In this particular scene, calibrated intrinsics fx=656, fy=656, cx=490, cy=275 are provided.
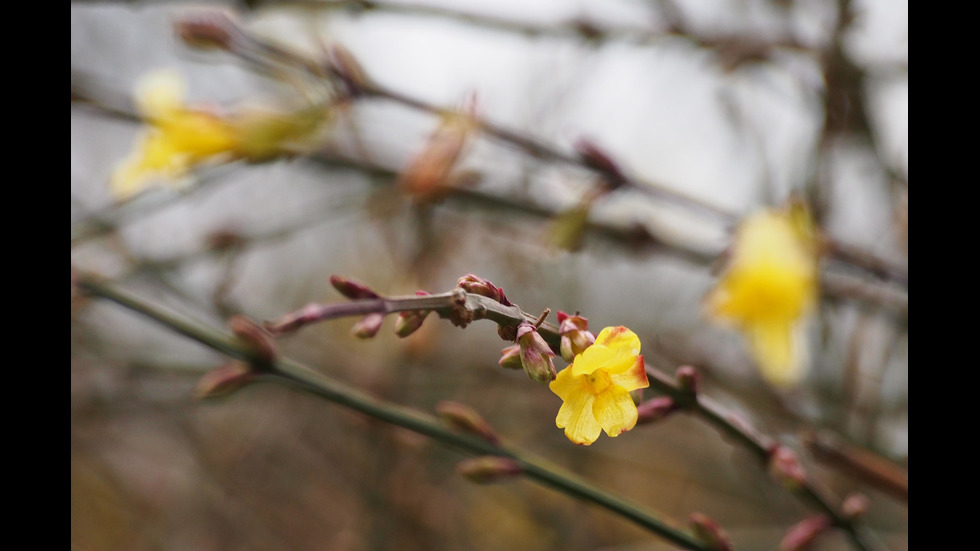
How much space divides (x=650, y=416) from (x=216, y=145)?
40.6 inches

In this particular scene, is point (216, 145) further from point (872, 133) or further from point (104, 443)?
point (104, 443)

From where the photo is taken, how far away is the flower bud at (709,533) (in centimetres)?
80

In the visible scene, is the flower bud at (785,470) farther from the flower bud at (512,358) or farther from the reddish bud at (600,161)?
the reddish bud at (600,161)

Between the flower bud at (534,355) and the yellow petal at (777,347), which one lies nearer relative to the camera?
the flower bud at (534,355)

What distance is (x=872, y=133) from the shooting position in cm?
192

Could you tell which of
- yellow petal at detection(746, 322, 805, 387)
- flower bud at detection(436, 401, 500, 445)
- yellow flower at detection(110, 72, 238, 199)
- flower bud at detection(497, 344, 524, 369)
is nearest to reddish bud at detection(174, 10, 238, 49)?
yellow flower at detection(110, 72, 238, 199)

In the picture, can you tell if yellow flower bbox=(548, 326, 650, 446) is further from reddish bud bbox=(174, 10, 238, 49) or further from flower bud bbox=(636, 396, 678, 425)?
reddish bud bbox=(174, 10, 238, 49)

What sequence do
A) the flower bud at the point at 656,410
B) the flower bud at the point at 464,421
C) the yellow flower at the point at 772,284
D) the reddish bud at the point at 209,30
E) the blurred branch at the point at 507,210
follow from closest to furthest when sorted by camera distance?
1. the flower bud at the point at 656,410
2. the flower bud at the point at 464,421
3. the reddish bud at the point at 209,30
4. the yellow flower at the point at 772,284
5. the blurred branch at the point at 507,210

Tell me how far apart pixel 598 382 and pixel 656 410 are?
0.19 meters

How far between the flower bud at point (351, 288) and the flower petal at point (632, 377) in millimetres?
258

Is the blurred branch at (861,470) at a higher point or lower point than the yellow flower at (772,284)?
lower

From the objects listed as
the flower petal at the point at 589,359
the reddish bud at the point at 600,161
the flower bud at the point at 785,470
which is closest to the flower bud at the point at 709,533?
the flower bud at the point at 785,470

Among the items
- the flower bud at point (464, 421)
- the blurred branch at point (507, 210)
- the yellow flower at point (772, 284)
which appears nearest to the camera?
the flower bud at point (464, 421)

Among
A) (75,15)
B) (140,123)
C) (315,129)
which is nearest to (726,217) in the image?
(315,129)
